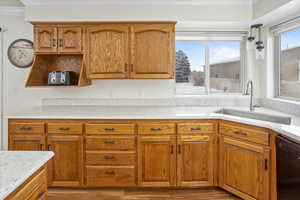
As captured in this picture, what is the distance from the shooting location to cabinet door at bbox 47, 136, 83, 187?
3031 millimetres

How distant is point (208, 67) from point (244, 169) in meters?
1.69

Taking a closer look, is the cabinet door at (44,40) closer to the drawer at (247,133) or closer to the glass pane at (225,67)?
Answer: the glass pane at (225,67)

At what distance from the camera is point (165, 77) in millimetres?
3426

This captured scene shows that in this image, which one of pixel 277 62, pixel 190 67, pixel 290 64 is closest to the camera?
pixel 290 64

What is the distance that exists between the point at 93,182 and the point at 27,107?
1.58 metres

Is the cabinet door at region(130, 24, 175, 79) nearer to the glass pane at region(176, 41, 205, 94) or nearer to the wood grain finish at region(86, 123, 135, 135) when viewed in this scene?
the glass pane at region(176, 41, 205, 94)

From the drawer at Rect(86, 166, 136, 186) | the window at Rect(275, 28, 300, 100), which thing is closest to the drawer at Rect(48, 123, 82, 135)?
the drawer at Rect(86, 166, 136, 186)

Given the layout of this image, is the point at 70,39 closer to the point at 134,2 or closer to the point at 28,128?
the point at 134,2

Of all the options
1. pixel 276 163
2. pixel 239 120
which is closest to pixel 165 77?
pixel 239 120

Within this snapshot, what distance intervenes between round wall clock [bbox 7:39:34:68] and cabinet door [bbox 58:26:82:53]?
26.6 inches

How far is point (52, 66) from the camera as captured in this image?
3744 mm

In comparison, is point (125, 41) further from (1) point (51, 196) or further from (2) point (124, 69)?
(1) point (51, 196)

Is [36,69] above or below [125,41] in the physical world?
below

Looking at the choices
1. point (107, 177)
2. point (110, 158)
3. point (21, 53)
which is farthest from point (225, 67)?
point (21, 53)
